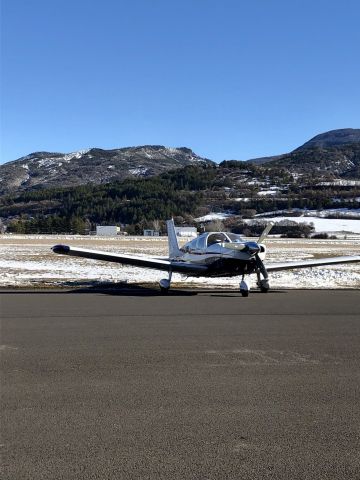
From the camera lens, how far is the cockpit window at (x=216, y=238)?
18531 mm

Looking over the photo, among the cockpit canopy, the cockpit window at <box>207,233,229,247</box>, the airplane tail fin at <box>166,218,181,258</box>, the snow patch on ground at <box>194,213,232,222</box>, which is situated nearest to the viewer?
the cockpit canopy

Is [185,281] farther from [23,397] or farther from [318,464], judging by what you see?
[318,464]

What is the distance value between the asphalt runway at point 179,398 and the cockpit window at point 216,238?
280 inches

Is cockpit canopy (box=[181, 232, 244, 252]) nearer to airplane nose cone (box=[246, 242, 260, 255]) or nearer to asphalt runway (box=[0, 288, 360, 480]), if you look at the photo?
airplane nose cone (box=[246, 242, 260, 255])

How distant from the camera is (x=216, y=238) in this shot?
61.6ft

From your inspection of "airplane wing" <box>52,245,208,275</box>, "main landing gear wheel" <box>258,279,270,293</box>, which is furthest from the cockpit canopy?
"main landing gear wheel" <box>258,279,270,293</box>

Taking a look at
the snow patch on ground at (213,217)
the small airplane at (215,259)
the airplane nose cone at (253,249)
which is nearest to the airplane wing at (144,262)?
the small airplane at (215,259)

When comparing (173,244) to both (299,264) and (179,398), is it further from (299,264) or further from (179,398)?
(179,398)

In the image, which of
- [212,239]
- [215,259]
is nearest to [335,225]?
[212,239]

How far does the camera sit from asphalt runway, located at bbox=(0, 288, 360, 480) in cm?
414

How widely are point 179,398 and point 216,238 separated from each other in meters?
13.2

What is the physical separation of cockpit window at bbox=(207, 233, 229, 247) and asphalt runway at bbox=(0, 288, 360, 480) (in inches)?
280

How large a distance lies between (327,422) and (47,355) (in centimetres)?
421

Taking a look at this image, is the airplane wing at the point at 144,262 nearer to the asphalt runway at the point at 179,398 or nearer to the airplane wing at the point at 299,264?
the airplane wing at the point at 299,264
